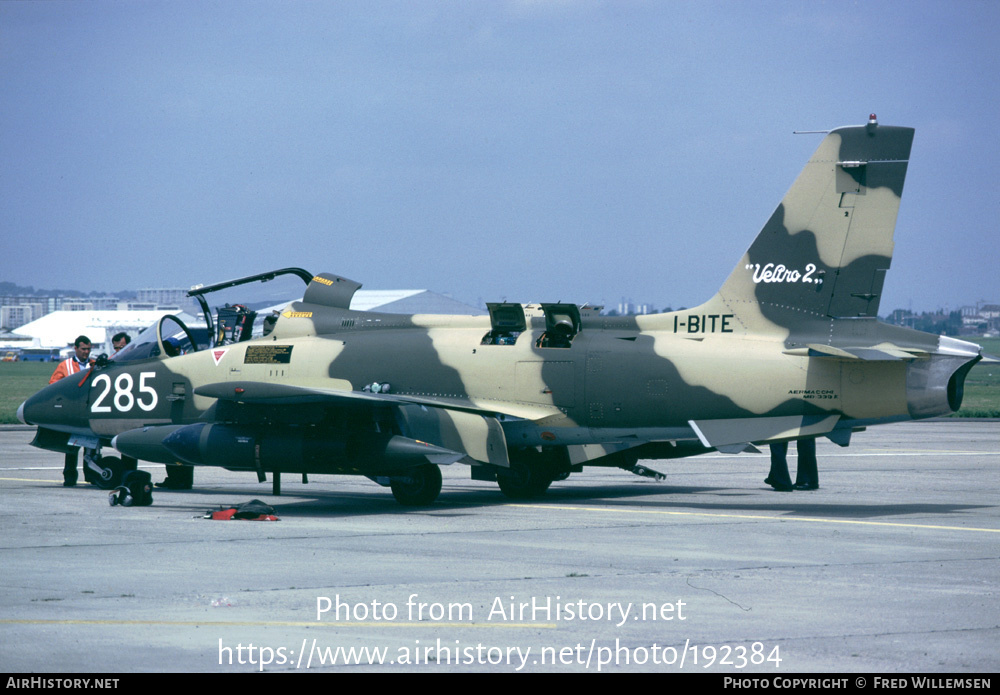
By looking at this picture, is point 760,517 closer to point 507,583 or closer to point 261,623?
point 507,583

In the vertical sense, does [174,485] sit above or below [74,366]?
below

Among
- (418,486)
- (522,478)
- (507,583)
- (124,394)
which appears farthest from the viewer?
(124,394)

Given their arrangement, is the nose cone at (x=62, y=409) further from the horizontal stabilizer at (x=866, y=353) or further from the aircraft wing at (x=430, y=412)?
the horizontal stabilizer at (x=866, y=353)

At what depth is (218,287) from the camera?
18359 millimetres

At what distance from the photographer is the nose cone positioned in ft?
61.2

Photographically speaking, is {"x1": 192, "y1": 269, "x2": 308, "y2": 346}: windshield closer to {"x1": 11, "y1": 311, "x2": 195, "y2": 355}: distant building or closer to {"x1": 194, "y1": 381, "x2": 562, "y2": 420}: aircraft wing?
{"x1": 194, "y1": 381, "x2": 562, "y2": 420}: aircraft wing

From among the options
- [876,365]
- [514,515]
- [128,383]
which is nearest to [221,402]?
[128,383]

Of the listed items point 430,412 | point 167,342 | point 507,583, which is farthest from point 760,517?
point 167,342

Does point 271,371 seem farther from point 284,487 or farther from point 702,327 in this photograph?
point 702,327

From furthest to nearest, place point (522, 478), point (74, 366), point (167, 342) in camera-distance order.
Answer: point (74, 366) < point (167, 342) < point (522, 478)

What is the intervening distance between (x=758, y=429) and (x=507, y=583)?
629 cm

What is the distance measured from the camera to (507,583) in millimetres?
10070

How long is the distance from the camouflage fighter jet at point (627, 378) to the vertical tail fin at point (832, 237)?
0.06 feet
